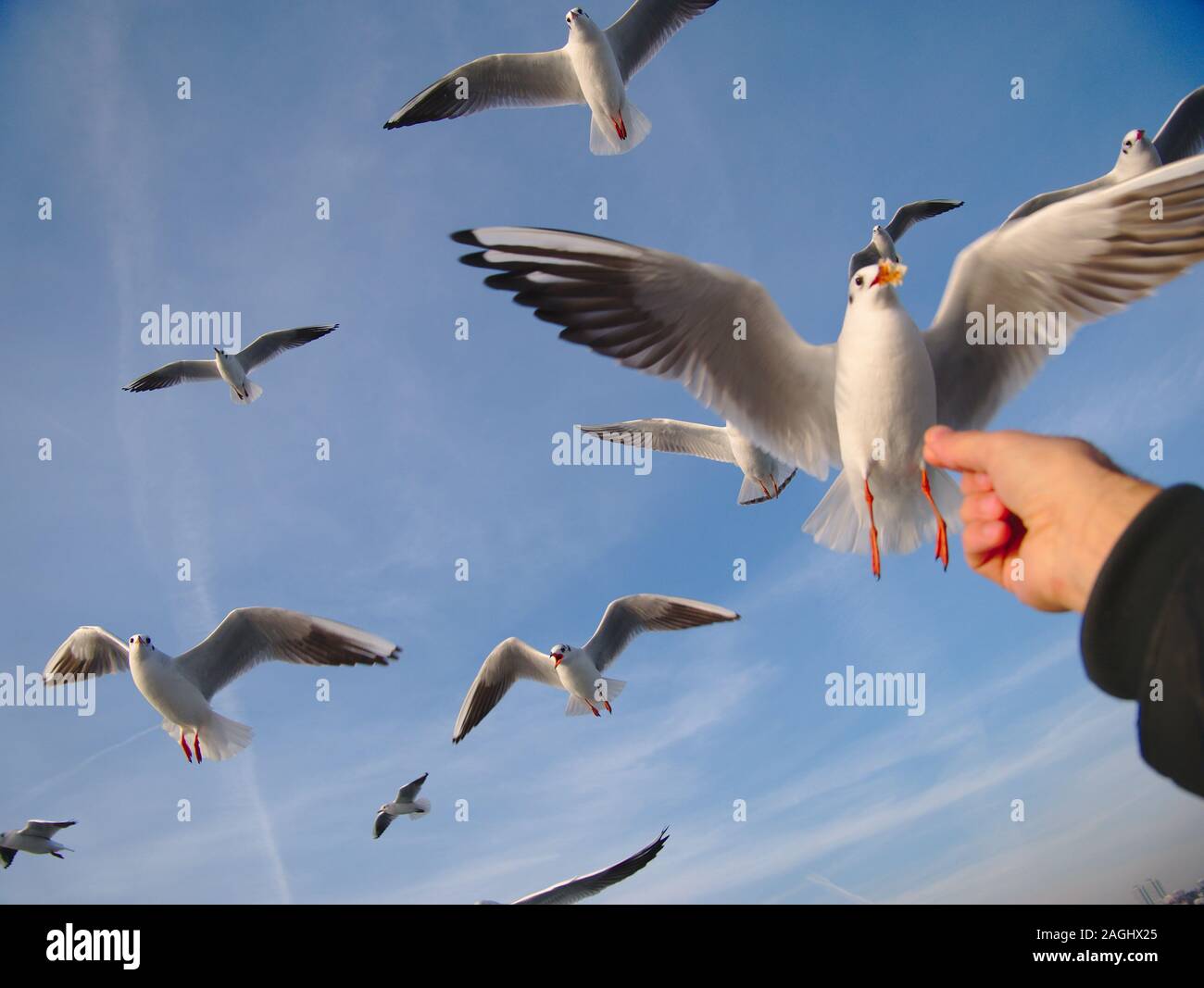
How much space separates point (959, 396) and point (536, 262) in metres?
1.22

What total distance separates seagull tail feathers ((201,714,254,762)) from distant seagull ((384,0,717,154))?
10.6ft

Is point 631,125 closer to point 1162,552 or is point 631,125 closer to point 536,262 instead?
point 536,262

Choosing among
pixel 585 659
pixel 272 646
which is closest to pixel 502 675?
pixel 585 659

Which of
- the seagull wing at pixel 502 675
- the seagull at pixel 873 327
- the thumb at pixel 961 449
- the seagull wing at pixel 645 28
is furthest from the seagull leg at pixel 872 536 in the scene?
the seagull wing at pixel 645 28

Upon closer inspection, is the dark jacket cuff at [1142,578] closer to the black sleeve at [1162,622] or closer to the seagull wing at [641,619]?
the black sleeve at [1162,622]

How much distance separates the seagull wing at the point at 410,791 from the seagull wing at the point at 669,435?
2.52m

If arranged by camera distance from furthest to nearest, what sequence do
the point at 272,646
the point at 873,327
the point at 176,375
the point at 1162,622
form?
1. the point at 176,375
2. the point at 272,646
3. the point at 873,327
4. the point at 1162,622

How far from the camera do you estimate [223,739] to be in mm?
4301

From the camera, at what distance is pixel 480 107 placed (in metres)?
4.77

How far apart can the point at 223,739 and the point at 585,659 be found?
1920 mm

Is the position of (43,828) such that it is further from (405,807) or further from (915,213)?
(915,213)

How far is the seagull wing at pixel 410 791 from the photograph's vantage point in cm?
545

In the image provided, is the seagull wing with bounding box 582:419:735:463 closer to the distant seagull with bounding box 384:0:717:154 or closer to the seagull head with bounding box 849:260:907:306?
the distant seagull with bounding box 384:0:717:154

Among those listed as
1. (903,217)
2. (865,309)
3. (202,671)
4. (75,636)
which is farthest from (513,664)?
(903,217)
